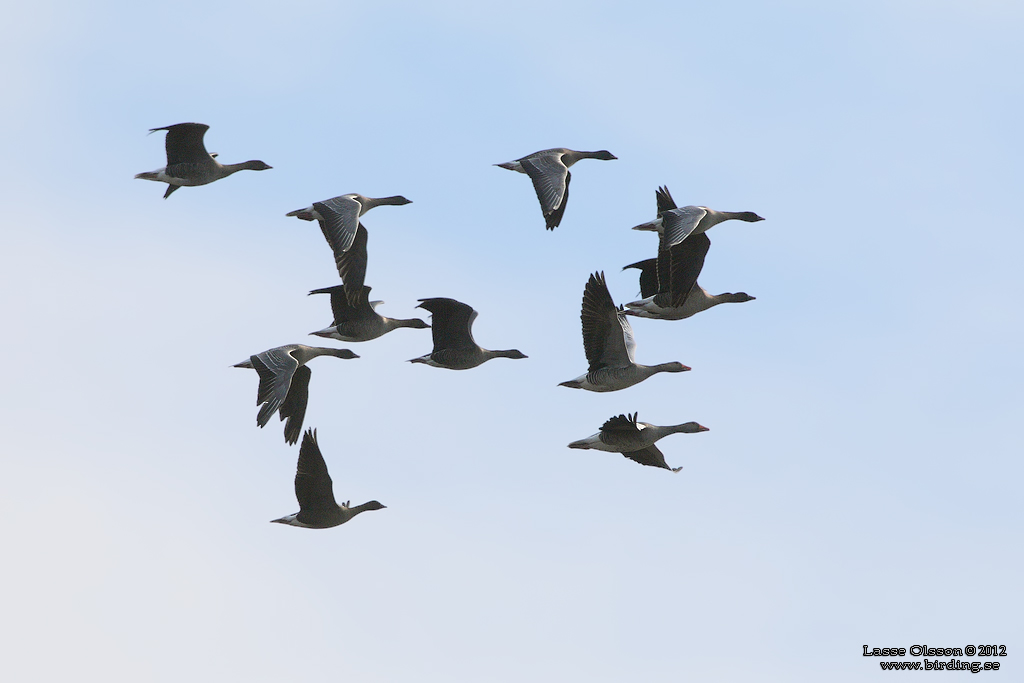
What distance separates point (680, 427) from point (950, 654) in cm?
563

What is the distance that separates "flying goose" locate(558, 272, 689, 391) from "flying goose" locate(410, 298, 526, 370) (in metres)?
3.01

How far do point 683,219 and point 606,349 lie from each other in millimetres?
2527

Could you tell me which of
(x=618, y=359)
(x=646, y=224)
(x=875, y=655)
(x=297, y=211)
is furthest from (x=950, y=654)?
(x=297, y=211)

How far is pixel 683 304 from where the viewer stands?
21672mm

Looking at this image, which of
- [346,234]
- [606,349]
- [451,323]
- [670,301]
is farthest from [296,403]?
[670,301]

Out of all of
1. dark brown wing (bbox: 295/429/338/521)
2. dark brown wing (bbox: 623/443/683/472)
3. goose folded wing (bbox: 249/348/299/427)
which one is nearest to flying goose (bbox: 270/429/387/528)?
dark brown wing (bbox: 295/429/338/521)

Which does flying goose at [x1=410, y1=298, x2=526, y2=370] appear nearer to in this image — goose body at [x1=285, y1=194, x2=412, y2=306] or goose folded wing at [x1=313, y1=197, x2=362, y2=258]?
goose body at [x1=285, y1=194, x2=412, y2=306]

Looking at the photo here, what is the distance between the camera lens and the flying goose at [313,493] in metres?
20.8

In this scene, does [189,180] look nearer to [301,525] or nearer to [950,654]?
[301,525]

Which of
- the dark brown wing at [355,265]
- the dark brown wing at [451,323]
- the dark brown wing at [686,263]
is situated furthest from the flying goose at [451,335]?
the dark brown wing at [686,263]

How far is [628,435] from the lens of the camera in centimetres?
2039

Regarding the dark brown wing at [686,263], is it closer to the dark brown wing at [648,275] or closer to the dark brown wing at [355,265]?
the dark brown wing at [648,275]

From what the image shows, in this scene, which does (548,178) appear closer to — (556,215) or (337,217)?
(556,215)

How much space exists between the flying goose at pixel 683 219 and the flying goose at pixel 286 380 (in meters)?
6.25
